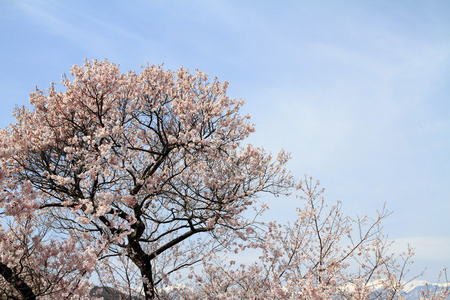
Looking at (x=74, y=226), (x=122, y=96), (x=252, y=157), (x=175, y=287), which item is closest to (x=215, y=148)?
(x=252, y=157)

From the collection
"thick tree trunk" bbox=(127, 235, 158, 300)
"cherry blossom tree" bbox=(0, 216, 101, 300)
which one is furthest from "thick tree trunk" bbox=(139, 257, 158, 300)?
"cherry blossom tree" bbox=(0, 216, 101, 300)

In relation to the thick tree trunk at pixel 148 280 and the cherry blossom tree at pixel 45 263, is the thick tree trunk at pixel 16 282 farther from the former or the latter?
the thick tree trunk at pixel 148 280

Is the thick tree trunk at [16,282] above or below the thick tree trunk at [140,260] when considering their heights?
below

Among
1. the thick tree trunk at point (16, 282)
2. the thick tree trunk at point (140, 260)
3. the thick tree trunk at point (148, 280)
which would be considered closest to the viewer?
the thick tree trunk at point (16, 282)

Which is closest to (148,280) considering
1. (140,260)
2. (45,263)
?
(140,260)

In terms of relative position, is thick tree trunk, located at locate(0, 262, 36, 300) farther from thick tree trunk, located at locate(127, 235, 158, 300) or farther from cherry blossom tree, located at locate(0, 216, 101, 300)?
thick tree trunk, located at locate(127, 235, 158, 300)

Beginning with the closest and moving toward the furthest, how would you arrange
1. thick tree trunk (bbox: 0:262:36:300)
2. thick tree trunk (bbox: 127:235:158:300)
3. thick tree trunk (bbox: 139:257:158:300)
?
thick tree trunk (bbox: 0:262:36:300) < thick tree trunk (bbox: 139:257:158:300) < thick tree trunk (bbox: 127:235:158:300)

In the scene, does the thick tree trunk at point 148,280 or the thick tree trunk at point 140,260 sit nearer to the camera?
the thick tree trunk at point 148,280

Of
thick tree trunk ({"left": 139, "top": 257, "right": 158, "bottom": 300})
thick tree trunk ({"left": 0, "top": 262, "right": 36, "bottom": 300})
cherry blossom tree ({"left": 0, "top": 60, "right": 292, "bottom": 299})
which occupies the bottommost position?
thick tree trunk ({"left": 0, "top": 262, "right": 36, "bottom": 300})

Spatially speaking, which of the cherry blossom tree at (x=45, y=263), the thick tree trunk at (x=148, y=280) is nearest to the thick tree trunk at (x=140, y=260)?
the thick tree trunk at (x=148, y=280)

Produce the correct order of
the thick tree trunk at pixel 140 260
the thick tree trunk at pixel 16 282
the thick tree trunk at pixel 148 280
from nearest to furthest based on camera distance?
the thick tree trunk at pixel 16 282 → the thick tree trunk at pixel 148 280 → the thick tree trunk at pixel 140 260

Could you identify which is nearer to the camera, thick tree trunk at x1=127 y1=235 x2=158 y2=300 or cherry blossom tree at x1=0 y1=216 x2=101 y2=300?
cherry blossom tree at x1=0 y1=216 x2=101 y2=300

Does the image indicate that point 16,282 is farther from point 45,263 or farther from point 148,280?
point 148,280

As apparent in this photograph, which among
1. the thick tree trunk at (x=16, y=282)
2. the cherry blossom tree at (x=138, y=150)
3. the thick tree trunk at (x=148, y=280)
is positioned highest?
the cherry blossom tree at (x=138, y=150)
